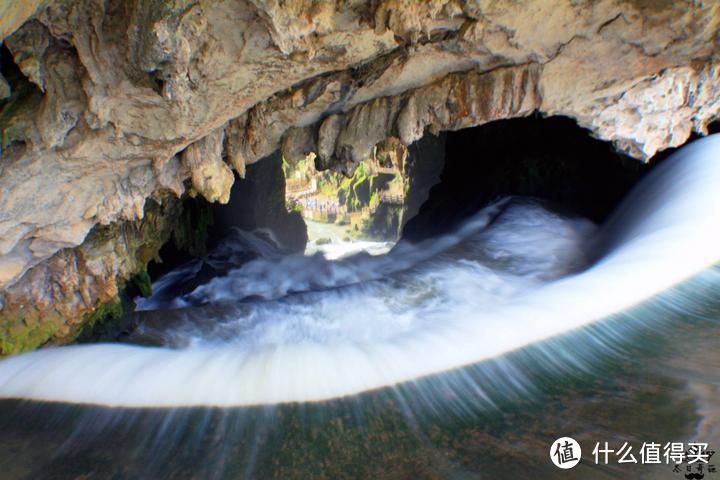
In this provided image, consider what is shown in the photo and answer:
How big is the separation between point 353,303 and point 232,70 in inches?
76.0

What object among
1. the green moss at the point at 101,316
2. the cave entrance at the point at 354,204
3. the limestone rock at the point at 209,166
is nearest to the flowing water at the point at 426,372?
the green moss at the point at 101,316

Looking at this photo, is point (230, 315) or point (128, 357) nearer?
point (128, 357)

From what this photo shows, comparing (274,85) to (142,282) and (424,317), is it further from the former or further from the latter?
(142,282)

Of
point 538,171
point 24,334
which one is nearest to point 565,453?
point 24,334

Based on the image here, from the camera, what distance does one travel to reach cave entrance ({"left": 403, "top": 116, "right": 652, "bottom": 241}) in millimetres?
5703

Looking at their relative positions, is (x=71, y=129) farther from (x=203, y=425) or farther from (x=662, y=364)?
(x=662, y=364)

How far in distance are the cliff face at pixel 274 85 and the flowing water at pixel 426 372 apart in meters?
0.85

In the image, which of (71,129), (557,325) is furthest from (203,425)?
(557,325)

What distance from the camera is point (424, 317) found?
371cm

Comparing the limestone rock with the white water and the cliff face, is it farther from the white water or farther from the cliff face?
the white water

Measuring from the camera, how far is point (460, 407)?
2.50 metres

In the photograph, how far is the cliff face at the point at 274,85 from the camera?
2479 mm

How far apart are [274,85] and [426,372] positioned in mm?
1925

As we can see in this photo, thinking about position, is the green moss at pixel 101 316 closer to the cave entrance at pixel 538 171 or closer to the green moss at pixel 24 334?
the green moss at pixel 24 334
